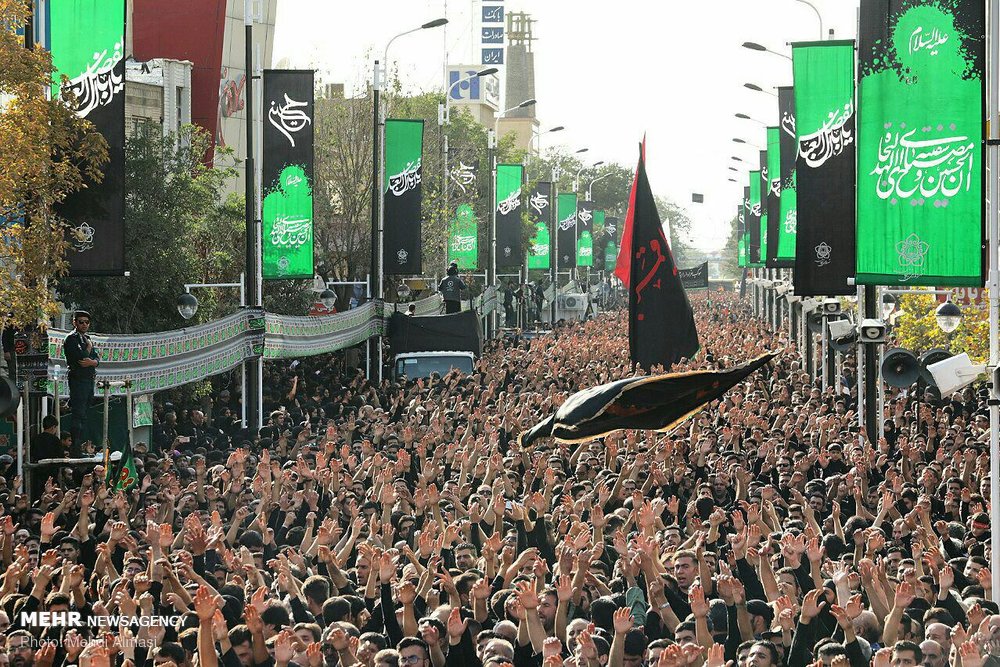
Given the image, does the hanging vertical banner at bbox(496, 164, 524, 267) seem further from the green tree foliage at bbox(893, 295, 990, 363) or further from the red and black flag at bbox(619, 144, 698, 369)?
the red and black flag at bbox(619, 144, 698, 369)

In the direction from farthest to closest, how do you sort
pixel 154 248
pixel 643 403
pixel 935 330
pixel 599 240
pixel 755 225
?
pixel 599 240, pixel 755 225, pixel 935 330, pixel 154 248, pixel 643 403

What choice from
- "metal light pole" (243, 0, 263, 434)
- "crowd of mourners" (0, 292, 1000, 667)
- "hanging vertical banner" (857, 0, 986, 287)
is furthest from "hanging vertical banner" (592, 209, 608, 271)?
"hanging vertical banner" (857, 0, 986, 287)

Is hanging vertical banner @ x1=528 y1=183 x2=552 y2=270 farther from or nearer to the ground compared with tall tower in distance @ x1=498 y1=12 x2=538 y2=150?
nearer to the ground

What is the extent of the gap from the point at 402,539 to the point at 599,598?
9.37ft

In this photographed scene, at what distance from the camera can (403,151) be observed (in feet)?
100

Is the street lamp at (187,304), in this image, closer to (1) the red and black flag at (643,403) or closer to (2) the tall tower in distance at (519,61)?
(1) the red and black flag at (643,403)

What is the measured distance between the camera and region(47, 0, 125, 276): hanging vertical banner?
46.7ft

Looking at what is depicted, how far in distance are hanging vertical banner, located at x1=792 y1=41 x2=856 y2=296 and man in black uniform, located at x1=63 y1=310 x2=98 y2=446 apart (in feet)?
26.6

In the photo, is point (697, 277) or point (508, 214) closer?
point (508, 214)

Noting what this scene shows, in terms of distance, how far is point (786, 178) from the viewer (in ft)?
88.0

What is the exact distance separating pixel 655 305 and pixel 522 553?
719cm

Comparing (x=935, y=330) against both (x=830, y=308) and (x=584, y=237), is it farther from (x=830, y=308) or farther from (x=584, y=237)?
(x=584, y=237)

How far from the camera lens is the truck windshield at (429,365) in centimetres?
2808

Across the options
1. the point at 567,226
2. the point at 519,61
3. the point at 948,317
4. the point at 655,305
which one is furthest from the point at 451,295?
the point at 519,61
